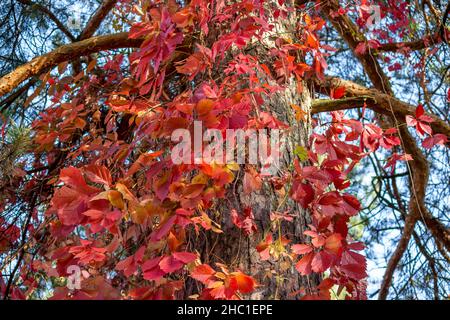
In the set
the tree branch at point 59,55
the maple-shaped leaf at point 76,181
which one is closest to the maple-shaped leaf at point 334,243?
the maple-shaped leaf at point 76,181

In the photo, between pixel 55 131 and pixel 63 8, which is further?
pixel 63 8

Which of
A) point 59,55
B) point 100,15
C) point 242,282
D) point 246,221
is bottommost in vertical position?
point 242,282

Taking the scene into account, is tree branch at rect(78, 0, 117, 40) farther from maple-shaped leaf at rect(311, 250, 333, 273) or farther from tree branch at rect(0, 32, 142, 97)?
maple-shaped leaf at rect(311, 250, 333, 273)

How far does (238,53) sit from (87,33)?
1.30 meters

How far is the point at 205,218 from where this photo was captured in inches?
50.0

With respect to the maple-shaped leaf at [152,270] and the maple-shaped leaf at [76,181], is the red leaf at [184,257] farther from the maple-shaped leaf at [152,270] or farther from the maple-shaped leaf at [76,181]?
the maple-shaped leaf at [76,181]

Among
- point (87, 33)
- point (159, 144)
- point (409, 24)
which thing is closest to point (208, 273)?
point (159, 144)

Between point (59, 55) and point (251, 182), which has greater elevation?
point (59, 55)

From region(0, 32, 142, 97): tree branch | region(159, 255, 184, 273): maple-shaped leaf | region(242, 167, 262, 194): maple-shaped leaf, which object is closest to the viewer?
region(159, 255, 184, 273): maple-shaped leaf

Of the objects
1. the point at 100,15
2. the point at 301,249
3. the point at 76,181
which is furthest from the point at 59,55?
the point at 301,249

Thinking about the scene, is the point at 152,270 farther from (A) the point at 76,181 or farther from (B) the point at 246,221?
(B) the point at 246,221

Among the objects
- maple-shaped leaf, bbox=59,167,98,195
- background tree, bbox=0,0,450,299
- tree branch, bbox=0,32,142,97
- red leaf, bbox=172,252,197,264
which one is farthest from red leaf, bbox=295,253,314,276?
tree branch, bbox=0,32,142,97
